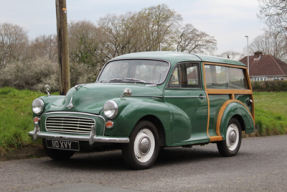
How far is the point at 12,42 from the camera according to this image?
52156 mm

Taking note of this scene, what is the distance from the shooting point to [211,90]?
8.28 metres

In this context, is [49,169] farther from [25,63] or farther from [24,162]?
[25,63]

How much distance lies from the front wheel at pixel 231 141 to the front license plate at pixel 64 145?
3.41 meters

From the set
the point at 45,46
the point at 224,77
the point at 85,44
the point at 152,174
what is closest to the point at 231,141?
the point at 224,77

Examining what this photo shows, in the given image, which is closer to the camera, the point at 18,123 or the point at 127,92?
the point at 127,92

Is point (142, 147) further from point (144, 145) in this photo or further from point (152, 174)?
point (152, 174)

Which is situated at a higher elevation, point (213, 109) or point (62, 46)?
point (62, 46)

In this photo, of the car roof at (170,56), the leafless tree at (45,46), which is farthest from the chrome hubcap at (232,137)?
the leafless tree at (45,46)

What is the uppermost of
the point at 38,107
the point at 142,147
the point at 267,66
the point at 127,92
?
the point at 267,66

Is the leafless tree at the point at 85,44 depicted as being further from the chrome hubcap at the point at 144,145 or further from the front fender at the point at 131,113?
the chrome hubcap at the point at 144,145

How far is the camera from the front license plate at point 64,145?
623 cm

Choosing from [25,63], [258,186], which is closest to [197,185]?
→ [258,186]

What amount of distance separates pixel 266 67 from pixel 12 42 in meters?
49.7

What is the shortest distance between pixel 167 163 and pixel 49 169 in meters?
2.18
